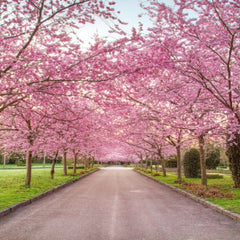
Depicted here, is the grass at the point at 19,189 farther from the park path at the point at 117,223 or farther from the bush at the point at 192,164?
the bush at the point at 192,164

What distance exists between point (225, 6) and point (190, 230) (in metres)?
6.22

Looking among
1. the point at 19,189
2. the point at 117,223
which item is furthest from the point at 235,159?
the point at 19,189

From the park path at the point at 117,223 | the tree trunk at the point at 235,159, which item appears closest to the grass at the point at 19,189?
the park path at the point at 117,223

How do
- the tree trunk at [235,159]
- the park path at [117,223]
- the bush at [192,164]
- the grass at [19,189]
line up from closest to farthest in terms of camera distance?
the park path at [117,223]
the grass at [19,189]
the tree trunk at [235,159]
the bush at [192,164]

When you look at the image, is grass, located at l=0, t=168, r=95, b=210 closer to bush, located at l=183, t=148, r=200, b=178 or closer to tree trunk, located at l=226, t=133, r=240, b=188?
tree trunk, located at l=226, t=133, r=240, b=188

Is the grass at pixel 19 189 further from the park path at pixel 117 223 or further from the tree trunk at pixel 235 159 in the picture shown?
the tree trunk at pixel 235 159

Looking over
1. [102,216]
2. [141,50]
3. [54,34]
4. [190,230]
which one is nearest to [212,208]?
[190,230]

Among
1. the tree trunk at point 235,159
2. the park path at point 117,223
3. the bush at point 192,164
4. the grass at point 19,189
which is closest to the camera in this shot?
the park path at point 117,223

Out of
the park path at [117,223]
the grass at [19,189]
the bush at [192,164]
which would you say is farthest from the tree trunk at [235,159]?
the grass at [19,189]

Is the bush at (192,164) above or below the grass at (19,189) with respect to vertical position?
above

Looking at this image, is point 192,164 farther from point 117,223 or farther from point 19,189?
point 117,223

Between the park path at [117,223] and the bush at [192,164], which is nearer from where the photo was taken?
the park path at [117,223]

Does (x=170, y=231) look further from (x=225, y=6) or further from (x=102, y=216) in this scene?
(x=225, y=6)

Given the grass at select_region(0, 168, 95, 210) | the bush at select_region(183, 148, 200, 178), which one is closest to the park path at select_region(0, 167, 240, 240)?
the grass at select_region(0, 168, 95, 210)
